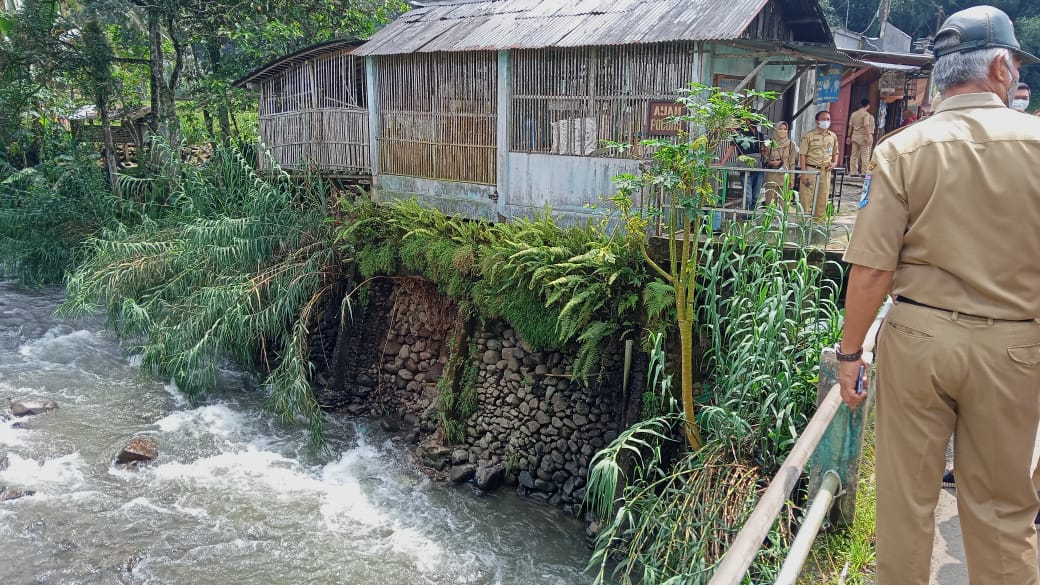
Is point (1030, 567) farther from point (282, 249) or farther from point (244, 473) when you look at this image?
point (282, 249)

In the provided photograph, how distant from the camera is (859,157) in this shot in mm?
12547

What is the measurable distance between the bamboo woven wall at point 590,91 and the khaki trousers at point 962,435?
20.4 ft

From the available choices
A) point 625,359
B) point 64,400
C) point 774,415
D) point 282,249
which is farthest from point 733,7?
point 64,400

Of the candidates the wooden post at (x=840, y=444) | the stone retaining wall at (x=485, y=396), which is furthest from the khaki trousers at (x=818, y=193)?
the wooden post at (x=840, y=444)

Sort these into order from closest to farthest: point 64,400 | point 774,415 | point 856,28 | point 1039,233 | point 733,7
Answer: point 1039,233
point 774,415
point 733,7
point 64,400
point 856,28

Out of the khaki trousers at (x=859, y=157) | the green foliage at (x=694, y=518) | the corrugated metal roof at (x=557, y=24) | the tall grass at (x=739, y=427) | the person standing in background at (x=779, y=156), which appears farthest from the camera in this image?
the khaki trousers at (x=859, y=157)

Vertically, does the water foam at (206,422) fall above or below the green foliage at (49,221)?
below

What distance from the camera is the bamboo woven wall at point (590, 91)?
838 cm

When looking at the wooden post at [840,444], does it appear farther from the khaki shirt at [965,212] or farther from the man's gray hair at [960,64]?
the man's gray hair at [960,64]

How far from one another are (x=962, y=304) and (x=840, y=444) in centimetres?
125

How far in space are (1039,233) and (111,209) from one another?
50.0ft

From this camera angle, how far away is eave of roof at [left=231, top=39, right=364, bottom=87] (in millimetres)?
11742

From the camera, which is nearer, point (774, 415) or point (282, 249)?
point (774, 415)

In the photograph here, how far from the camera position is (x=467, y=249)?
29.6 ft
